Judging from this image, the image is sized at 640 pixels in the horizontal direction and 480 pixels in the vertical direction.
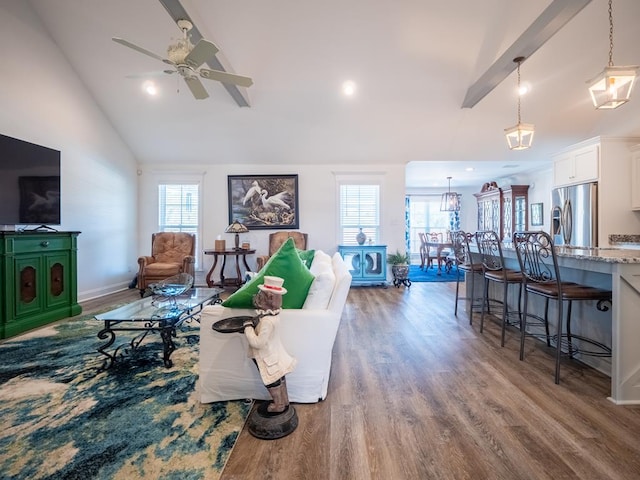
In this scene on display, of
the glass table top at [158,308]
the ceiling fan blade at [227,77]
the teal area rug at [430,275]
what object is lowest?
the teal area rug at [430,275]

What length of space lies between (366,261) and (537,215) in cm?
422

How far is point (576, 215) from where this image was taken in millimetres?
4902

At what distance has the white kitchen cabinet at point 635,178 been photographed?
14.9 feet

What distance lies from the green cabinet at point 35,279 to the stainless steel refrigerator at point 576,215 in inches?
294

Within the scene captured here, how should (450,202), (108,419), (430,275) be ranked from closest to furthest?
1. (108,419)
2. (430,275)
3. (450,202)

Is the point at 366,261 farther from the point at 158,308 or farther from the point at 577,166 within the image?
the point at 577,166

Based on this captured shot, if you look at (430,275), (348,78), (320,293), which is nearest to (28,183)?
(320,293)

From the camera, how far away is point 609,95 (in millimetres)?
2260

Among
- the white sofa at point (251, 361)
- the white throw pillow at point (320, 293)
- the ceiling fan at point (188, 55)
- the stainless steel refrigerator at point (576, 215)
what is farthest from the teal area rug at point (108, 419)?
the stainless steel refrigerator at point (576, 215)

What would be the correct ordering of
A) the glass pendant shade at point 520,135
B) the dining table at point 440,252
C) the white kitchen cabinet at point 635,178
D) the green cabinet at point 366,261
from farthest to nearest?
the dining table at point 440,252 → the green cabinet at point 366,261 → the white kitchen cabinet at point 635,178 → the glass pendant shade at point 520,135

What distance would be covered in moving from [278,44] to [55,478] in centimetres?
444

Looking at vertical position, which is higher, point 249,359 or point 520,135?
point 520,135

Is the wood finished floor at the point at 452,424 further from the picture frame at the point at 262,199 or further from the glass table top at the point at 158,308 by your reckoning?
the picture frame at the point at 262,199

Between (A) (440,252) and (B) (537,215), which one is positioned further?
(A) (440,252)
